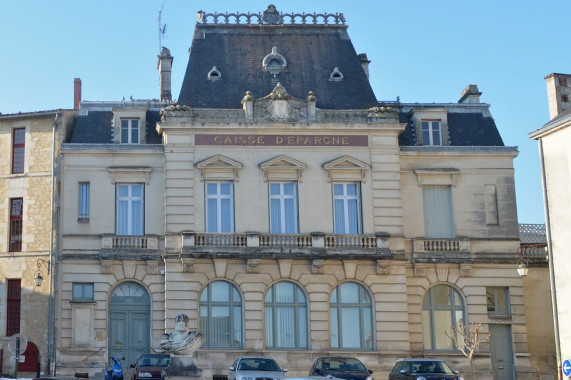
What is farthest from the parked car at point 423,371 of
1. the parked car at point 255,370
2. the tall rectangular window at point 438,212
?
the tall rectangular window at point 438,212

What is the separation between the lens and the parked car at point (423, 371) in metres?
32.8

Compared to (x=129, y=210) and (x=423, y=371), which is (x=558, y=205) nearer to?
(x=423, y=371)

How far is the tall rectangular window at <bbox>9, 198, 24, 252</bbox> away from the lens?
141 ft

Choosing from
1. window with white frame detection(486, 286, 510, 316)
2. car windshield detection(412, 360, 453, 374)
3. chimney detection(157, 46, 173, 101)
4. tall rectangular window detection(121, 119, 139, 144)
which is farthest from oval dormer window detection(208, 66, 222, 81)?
car windshield detection(412, 360, 453, 374)

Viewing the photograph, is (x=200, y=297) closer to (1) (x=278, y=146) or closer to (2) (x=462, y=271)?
(1) (x=278, y=146)

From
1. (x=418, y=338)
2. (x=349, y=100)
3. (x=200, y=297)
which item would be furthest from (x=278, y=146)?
(x=418, y=338)

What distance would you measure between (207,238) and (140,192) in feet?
12.9

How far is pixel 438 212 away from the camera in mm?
43625

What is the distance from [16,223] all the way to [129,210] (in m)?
5.08

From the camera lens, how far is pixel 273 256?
134 ft

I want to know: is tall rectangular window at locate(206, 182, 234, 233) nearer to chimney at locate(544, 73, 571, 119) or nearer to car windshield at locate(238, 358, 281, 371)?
car windshield at locate(238, 358, 281, 371)

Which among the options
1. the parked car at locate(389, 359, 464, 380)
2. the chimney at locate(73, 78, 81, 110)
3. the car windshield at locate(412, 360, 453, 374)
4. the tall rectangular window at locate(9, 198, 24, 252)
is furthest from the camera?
the chimney at locate(73, 78, 81, 110)

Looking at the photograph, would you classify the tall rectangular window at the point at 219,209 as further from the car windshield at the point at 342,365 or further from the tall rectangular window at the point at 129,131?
the car windshield at the point at 342,365

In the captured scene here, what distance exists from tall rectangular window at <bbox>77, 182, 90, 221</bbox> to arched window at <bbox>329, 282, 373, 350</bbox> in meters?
10.9
